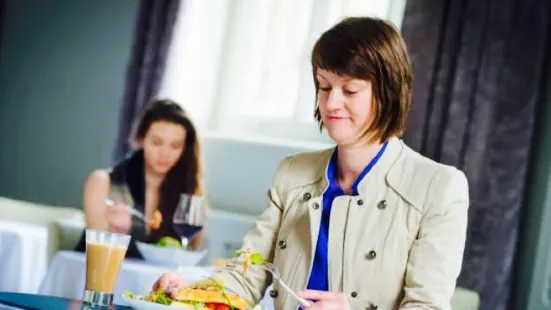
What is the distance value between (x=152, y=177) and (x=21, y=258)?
630 mm

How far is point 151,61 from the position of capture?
3.38 metres

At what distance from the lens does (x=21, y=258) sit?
8.73 feet

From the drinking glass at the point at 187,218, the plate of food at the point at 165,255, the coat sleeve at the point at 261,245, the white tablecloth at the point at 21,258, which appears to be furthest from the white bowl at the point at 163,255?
the coat sleeve at the point at 261,245

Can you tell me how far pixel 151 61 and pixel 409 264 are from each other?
2.26 meters

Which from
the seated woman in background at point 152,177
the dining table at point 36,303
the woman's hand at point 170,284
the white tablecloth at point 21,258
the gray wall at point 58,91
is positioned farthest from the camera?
the gray wall at point 58,91

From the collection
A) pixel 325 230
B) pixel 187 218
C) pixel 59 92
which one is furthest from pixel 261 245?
pixel 59 92

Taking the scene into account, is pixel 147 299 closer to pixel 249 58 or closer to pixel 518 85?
pixel 518 85

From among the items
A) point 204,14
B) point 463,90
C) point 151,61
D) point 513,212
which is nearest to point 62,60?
point 151,61

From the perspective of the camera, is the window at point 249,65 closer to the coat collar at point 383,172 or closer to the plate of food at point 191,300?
the coat collar at point 383,172

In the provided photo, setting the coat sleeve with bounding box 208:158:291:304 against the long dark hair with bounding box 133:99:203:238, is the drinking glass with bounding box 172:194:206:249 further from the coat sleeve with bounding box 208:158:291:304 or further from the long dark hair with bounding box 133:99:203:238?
the coat sleeve with bounding box 208:158:291:304

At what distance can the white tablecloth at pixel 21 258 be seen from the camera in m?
2.59

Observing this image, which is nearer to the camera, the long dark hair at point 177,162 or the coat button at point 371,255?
the coat button at point 371,255

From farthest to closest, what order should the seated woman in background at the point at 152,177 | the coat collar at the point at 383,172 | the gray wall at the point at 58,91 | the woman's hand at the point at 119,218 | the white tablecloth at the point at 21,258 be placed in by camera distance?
1. the gray wall at the point at 58,91
2. the seated woman in background at the point at 152,177
3. the woman's hand at the point at 119,218
4. the white tablecloth at the point at 21,258
5. the coat collar at the point at 383,172

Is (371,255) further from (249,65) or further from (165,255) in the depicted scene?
(249,65)
